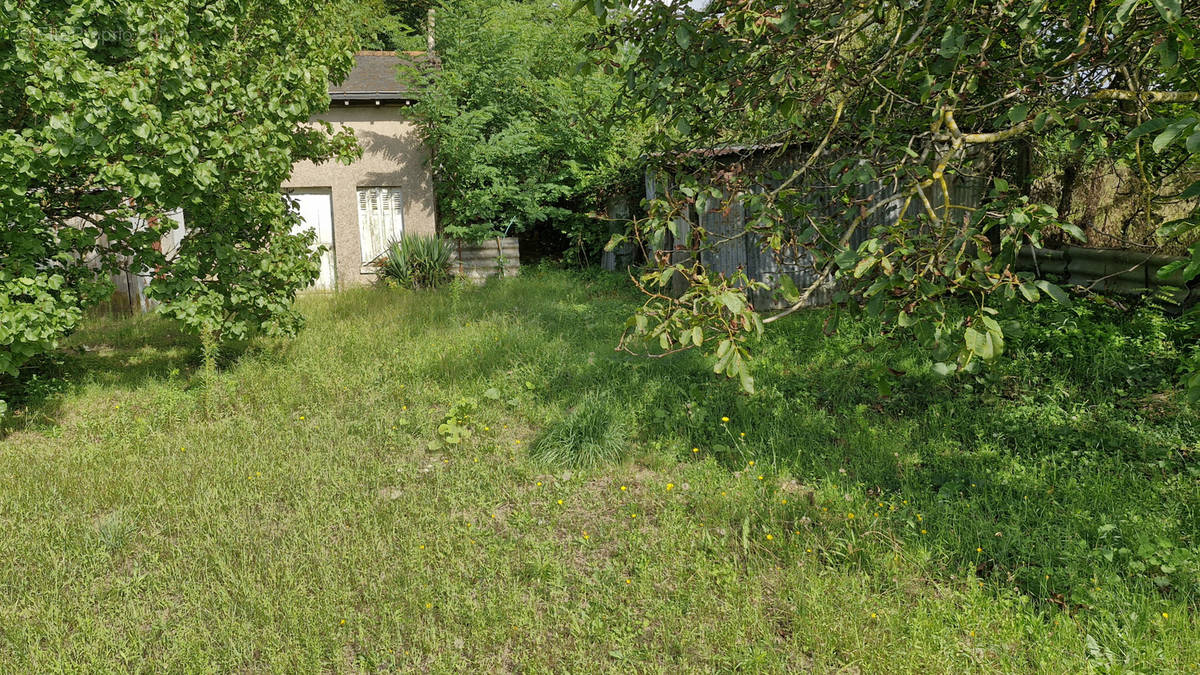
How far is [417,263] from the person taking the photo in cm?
1177

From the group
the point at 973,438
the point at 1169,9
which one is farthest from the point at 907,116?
the point at 973,438

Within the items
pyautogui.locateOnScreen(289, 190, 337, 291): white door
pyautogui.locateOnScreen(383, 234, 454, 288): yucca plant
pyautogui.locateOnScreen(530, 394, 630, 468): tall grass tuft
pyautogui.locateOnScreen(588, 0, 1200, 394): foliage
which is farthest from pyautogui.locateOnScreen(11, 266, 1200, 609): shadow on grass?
pyautogui.locateOnScreen(289, 190, 337, 291): white door

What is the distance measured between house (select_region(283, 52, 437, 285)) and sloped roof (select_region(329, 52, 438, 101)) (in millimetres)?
19

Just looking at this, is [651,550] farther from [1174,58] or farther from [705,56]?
[1174,58]

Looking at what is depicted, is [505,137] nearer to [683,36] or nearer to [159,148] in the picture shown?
[159,148]

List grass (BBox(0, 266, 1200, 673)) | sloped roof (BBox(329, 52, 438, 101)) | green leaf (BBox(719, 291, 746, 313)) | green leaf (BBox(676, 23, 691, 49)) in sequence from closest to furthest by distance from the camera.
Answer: green leaf (BBox(719, 291, 746, 313)) → grass (BBox(0, 266, 1200, 673)) → green leaf (BBox(676, 23, 691, 49)) → sloped roof (BBox(329, 52, 438, 101))

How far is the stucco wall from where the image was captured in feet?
41.3

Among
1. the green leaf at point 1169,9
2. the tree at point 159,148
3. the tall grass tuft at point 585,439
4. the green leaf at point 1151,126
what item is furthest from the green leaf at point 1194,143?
the tree at point 159,148

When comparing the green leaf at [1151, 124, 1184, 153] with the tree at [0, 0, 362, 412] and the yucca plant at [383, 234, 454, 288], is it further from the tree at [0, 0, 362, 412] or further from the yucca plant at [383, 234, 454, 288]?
the yucca plant at [383, 234, 454, 288]

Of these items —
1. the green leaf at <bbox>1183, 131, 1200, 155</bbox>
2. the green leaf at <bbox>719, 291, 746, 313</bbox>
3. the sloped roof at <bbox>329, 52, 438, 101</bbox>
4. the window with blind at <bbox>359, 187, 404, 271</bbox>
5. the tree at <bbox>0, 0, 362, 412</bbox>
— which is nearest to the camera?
the green leaf at <bbox>1183, 131, 1200, 155</bbox>

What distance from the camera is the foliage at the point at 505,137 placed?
40.8 feet

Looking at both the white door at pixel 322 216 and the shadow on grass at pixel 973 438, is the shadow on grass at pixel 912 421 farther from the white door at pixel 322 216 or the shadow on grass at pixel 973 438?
the white door at pixel 322 216

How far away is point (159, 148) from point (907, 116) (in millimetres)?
5035

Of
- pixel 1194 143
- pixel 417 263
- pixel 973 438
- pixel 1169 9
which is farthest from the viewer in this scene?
pixel 417 263
